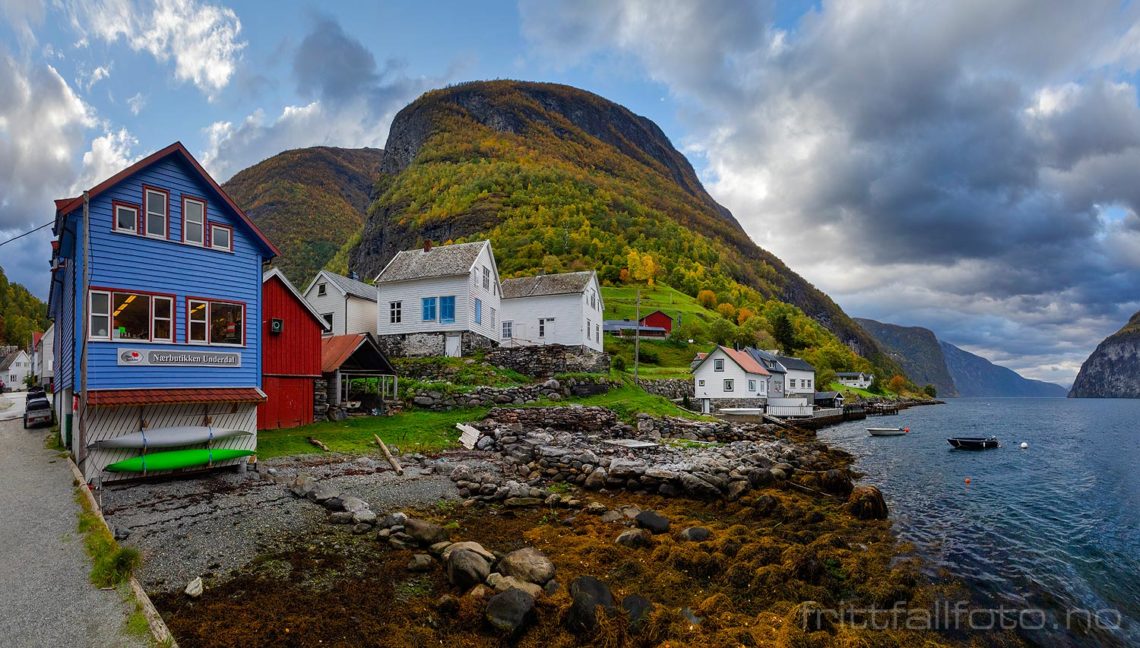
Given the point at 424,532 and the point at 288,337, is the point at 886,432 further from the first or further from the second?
the point at 424,532

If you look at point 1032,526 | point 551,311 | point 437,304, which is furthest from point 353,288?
point 1032,526

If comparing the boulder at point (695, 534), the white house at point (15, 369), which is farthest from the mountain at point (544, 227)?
the boulder at point (695, 534)

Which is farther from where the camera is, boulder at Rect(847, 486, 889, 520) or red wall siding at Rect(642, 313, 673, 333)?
red wall siding at Rect(642, 313, 673, 333)

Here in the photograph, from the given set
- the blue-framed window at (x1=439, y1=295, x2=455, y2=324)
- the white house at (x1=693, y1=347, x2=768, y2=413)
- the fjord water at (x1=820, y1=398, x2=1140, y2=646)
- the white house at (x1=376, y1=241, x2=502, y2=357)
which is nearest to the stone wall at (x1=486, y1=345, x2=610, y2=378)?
the white house at (x1=376, y1=241, x2=502, y2=357)

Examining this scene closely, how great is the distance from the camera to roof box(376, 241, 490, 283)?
43.2m

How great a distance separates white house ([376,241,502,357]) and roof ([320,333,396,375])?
37.6 feet

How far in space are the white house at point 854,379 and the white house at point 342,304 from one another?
114 metres

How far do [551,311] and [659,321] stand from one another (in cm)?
4757

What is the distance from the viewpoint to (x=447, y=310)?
42.9 meters

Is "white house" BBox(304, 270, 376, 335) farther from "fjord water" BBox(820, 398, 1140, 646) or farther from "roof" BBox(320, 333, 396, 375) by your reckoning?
"fjord water" BBox(820, 398, 1140, 646)

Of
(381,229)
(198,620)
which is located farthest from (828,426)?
(381,229)

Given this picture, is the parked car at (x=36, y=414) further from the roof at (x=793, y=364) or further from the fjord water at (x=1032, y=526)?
the roof at (x=793, y=364)

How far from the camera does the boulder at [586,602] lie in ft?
31.9

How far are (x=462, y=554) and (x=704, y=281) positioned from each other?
131 meters
